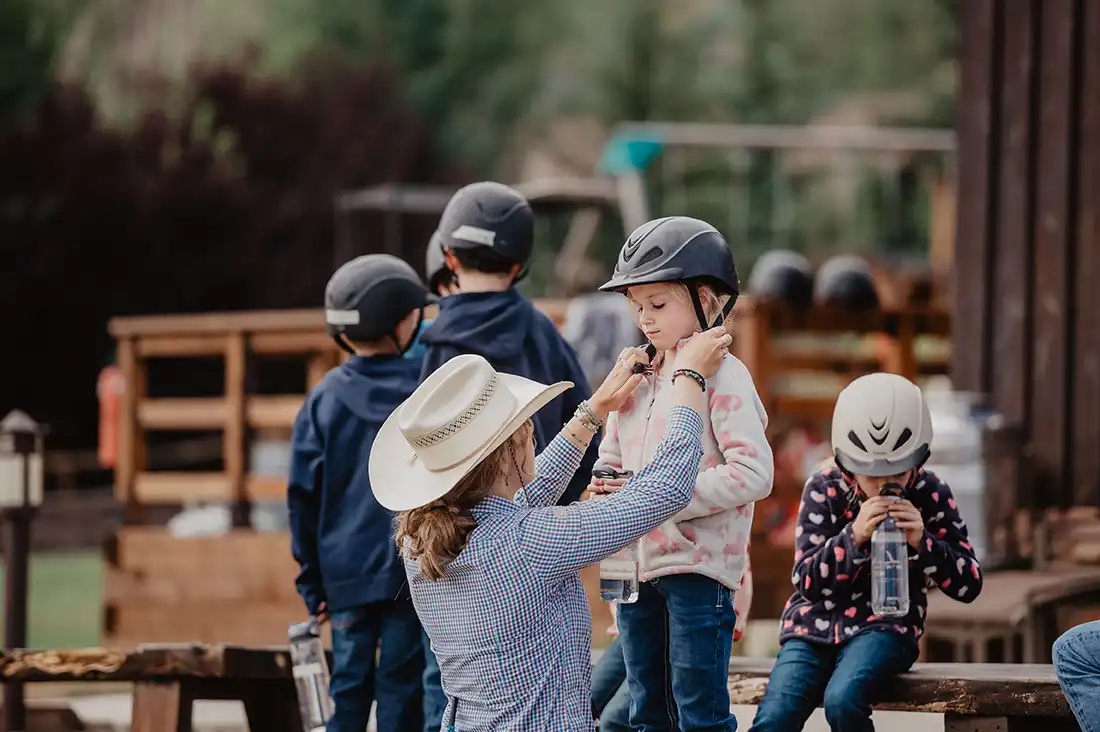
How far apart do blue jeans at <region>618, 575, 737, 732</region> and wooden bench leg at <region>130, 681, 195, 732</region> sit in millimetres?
1807

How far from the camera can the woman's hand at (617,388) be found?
370cm

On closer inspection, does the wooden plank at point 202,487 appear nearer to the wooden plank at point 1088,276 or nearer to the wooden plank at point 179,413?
the wooden plank at point 179,413

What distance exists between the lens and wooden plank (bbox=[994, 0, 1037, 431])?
820 cm

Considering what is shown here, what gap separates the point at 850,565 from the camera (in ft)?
12.8

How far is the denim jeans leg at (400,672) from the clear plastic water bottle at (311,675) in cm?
15

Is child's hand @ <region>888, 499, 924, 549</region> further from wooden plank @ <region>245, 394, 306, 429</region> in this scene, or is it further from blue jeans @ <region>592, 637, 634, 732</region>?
wooden plank @ <region>245, 394, 306, 429</region>

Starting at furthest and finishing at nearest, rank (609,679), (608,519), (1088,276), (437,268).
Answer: (1088,276)
(437,268)
(609,679)
(608,519)

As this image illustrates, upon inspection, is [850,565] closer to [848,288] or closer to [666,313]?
[666,313]

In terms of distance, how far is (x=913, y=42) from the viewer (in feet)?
112

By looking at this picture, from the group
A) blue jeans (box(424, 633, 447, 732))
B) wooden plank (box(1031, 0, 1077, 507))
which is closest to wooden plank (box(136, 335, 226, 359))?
wooden plank (box(1031, 0, 1077, 507))

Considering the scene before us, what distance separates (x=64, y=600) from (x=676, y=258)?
10.8 metres

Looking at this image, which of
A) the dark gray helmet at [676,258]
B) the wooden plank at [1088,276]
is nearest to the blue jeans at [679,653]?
the dark gray helmet at [676,258]

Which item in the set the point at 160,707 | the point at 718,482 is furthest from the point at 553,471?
the point at 160,707

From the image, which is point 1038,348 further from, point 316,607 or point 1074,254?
point 316,607
